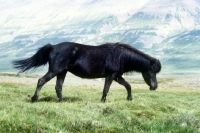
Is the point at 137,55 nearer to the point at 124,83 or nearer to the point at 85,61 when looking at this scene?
the point at 124,83

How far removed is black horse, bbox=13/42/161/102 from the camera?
16500 mm

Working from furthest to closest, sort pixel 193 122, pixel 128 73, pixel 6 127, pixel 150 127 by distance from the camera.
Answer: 1. pixel 128 73
2. pixel 193 122
3. pixel 150 127
4. pixel 6 127

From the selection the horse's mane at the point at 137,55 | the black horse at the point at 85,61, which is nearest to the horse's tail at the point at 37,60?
the black horse at the point at 85,61

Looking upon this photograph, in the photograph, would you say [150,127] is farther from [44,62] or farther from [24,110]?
[44,62]

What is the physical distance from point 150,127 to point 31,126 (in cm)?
385

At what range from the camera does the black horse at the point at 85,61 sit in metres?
16.5

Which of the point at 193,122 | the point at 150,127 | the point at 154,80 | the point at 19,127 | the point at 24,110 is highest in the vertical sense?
the point at 19,127

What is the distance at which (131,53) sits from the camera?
17609 millimetres

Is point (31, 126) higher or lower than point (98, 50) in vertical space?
higher

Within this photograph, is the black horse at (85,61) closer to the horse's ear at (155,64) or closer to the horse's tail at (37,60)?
the horse's tail at (37,60)

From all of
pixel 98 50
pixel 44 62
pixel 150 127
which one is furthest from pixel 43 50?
pixel 150 127

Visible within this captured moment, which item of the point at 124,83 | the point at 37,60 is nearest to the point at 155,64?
the point at 124,83

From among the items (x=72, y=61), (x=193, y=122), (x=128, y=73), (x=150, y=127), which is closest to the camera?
(x=150, y=127)

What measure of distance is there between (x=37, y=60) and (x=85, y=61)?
269 cm
